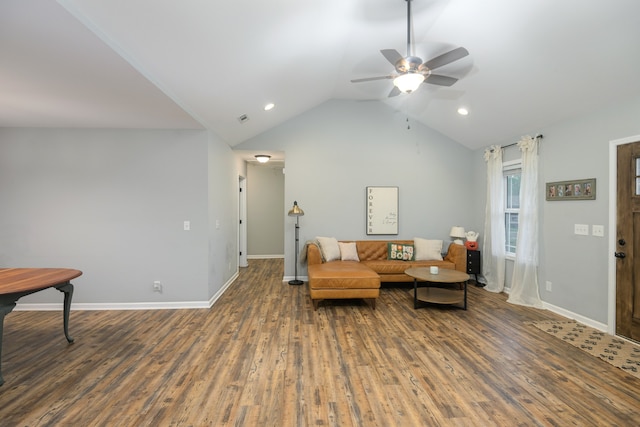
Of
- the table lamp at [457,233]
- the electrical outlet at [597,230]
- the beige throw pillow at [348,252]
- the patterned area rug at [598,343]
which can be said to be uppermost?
the electrical outlet at [597,230]

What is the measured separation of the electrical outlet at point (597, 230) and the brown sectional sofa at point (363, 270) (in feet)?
6.12

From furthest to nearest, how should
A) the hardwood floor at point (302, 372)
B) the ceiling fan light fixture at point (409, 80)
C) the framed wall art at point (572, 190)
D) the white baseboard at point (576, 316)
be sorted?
the framed wall art at point (572, 190) → the white baseboard at point (576, 316) → the ceiling fan light fixture at point (409, 80) → the hardwood floor at point (302, 372)

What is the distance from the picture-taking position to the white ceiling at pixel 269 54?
197 cm

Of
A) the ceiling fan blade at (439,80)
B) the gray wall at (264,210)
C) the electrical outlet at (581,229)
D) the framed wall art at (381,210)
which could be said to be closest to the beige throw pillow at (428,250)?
the framed wall art at (381,210)

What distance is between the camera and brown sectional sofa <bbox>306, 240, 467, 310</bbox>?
13.2 ft

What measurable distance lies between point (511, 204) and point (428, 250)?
5.08 ft

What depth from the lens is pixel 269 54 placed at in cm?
295

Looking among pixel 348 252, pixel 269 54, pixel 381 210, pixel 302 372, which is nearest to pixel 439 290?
pixel 348 252

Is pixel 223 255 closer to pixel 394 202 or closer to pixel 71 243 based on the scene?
pixel 71 243

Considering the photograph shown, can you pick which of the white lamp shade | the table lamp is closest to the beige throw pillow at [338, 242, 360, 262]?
the white lamp shade

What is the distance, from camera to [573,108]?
354 centimetres

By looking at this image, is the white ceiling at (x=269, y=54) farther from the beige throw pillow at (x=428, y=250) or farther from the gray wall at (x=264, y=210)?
the gray wall at (x=264, y=210)

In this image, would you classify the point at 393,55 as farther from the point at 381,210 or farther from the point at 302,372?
the point at 381,210

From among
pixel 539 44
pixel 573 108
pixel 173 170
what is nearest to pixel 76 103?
pixel 173 170
